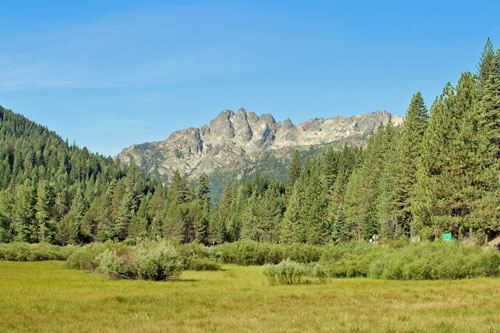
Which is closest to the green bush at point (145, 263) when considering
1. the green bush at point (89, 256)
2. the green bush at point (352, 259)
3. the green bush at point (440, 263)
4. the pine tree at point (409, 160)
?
the green bush at point (89, 256)

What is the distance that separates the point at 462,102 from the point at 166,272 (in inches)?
1303

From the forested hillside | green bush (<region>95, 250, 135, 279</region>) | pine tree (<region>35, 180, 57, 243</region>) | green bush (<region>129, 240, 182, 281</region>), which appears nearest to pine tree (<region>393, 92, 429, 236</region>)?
the forested hillside

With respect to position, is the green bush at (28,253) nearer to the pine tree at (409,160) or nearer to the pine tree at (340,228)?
the pine tree at (340,228)

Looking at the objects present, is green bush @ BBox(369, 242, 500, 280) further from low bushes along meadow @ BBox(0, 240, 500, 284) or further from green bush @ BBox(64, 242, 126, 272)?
green bush @ BBox(64, 242, 126, 272)

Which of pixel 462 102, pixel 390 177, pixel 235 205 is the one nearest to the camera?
pixel 462 102

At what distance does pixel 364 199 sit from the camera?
7900 cm

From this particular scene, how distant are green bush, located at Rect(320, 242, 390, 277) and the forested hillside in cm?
634

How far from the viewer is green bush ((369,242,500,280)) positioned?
105 feet

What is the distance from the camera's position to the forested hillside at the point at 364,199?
41.4m

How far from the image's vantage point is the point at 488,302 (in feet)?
61.9

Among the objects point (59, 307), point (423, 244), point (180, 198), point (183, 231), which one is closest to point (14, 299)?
point (59, 307)

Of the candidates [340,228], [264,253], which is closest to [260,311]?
[264,253]

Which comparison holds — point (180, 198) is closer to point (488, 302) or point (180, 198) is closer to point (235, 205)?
point (235, 205)

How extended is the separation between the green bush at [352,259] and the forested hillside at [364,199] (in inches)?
250
